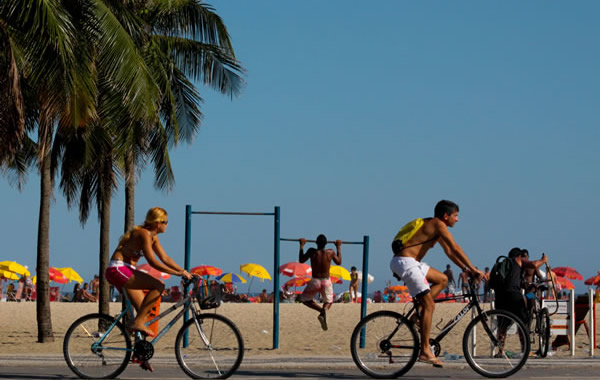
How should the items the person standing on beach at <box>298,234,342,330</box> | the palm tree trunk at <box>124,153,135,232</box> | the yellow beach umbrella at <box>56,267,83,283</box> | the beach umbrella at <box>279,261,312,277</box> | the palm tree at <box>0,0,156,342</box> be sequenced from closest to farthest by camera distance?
the palm tree at <box>0,0,156,342</box>
the person standing on beach at <box>298,234,342,330</box>
the palm tree trunk at <box>124,153,135,232</box>
the beach umbrella at <box>279,261,312,277</box>
the yellow beach umbrella at <box>56,267,83,283</box>

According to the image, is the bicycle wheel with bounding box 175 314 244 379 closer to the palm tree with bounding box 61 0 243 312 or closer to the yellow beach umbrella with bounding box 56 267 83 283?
the palm tree with bounding box 61 0 243 312

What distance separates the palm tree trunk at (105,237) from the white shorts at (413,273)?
12.5 meters

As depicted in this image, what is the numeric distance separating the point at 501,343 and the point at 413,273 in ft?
4.33

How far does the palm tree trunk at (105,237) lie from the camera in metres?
20.7

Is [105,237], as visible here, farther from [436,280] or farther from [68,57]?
[436,280]

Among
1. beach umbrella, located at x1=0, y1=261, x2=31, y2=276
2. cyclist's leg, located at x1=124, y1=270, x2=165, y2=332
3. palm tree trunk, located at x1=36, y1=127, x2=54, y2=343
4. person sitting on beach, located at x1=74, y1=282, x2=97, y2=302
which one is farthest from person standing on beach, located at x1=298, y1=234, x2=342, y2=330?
beach umbrella, located at x1=0, y1=261, x2=31, y2=276

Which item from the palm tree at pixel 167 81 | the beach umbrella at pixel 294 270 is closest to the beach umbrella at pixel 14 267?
the beach umbrella at pixel 294 270

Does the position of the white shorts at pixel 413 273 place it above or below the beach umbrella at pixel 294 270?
A: above

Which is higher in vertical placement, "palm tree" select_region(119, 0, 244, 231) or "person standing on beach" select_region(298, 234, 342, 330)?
"palm tree" select_region(119, 0, 244, 231)

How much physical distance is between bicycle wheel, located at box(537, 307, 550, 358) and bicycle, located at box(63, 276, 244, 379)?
579cm

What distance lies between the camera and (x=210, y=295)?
8.88m

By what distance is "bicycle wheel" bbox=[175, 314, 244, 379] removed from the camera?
877 cm

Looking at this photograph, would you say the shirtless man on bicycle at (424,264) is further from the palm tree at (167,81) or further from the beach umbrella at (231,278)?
the beach umbrella at (231,278)

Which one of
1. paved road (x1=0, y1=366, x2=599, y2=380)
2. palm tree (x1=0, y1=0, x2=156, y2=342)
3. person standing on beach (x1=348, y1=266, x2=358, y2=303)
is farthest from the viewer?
person standing on beach (x1=348, y1=266, x2=358, y2=303)
